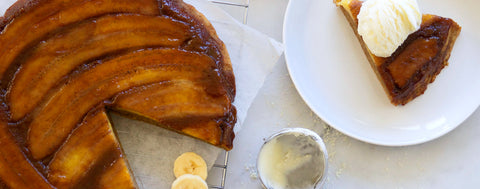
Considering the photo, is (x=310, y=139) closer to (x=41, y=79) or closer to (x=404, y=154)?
(x=404, y=154)

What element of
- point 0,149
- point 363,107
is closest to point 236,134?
point 363,107

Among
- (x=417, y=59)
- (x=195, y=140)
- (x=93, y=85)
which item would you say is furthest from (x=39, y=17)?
(x=417, y=59)

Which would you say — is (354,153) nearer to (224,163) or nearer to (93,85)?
(224,163)

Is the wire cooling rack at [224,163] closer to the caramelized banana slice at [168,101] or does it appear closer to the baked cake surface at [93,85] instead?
the baked cake surface at [93,85]

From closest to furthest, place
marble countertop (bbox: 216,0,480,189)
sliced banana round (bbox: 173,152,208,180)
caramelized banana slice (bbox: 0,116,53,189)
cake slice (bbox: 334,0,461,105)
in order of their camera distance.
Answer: caramelized banana slice (bbox: 0,116,53,189) → sliced banana round (bbox: 173,152,208,180) → cake slice (bbox: 334,0,461,105) → marble countertop (bbox: 216,0,480,189)

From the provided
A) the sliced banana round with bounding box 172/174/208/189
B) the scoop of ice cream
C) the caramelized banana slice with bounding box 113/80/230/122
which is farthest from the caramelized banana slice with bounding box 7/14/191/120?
the scoop of ice cream

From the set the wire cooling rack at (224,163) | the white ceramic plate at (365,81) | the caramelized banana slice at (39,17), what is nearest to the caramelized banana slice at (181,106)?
the wire cooling rack at (224,163)

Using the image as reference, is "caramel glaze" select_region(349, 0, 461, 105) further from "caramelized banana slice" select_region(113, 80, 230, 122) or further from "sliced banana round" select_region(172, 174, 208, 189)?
"sliced banana round" select_region(172, 174, 208, 189)
